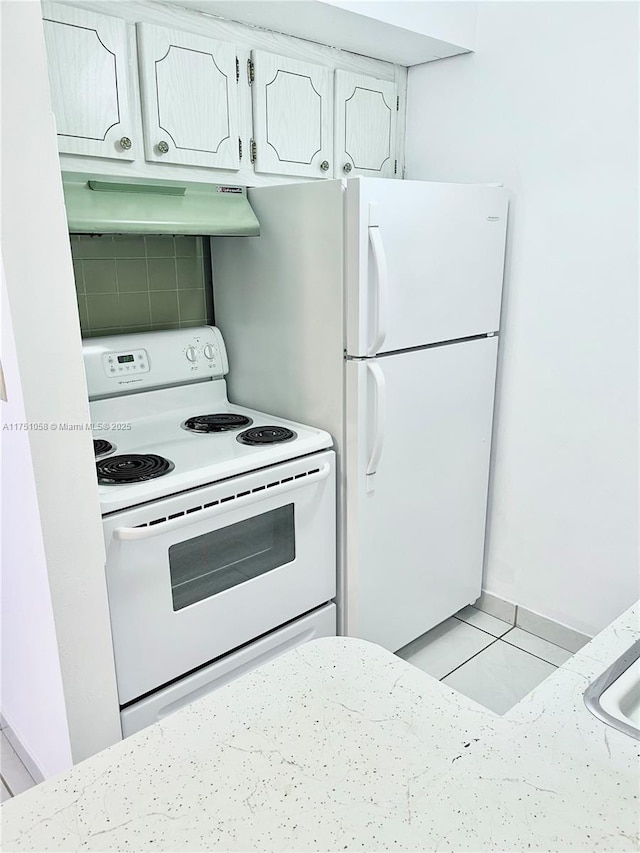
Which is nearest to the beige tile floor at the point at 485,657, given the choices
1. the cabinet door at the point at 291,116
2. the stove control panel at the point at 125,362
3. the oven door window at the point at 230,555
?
the oven door window at the point at 230,555

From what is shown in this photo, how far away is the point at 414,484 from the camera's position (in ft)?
7.36

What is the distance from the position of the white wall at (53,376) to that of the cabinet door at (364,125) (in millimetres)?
1265

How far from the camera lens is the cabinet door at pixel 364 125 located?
7.49 feet

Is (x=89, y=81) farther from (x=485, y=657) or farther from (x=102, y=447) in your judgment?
(x=485, y=657)

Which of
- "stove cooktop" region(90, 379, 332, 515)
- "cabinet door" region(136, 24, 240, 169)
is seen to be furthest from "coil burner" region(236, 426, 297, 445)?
"cabinet door" region(136, 24, 240, 169)

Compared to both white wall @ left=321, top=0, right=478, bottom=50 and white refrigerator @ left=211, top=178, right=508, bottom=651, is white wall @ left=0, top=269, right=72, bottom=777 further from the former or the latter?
white wall @ left=321, top=0, right=478, bottom=50

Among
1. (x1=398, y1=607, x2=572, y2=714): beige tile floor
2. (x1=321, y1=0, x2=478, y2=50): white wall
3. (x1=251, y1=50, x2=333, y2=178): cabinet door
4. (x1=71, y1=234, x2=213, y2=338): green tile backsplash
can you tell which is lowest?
(x1=398, y1=607, x2=572, y2=714): beige tile floor

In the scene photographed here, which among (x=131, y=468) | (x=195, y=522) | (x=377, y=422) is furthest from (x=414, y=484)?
(x=131, y=468)

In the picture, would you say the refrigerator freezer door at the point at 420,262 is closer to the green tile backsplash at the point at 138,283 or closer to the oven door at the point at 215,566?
the oven door at the point at 215,566

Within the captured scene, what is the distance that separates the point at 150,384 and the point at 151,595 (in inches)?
30.2

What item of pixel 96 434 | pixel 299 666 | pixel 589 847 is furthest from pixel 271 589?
pixel 589 847

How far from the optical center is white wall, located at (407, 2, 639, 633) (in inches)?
81.4

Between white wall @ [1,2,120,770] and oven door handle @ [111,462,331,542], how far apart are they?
0.30 feet

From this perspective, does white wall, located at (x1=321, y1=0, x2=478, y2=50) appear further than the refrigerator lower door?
No
